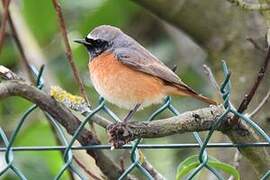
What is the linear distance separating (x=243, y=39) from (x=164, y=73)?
2.56 ft

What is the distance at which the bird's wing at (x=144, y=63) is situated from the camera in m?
2.85

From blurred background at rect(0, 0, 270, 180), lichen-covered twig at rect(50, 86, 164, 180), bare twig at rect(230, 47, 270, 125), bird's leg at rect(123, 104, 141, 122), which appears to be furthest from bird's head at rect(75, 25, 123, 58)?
bare twig at rect(230, 47, 270, 125)

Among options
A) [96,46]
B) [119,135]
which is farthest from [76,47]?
[119,135]

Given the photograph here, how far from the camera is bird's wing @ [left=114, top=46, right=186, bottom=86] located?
285 centimetres

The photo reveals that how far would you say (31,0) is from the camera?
392 centimetres

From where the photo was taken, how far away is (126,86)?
2865 millimetres

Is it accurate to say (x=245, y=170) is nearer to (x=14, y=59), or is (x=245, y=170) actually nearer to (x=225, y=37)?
(x=225, y=37)

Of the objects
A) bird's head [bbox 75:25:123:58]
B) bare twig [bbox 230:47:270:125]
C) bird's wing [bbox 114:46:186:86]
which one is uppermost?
bare twig [bbox 230:47:270:125]

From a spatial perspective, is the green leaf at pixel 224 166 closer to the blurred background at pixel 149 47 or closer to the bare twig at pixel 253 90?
the bare twig at pixel 253 90

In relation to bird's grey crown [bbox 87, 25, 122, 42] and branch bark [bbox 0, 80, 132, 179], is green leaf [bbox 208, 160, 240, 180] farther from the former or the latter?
bird's grey crown [bbox 87, 25, 122, 42]

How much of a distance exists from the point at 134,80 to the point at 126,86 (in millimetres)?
44

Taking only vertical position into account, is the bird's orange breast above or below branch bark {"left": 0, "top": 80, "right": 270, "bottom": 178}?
below

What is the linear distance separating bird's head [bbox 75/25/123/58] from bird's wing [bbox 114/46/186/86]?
Answer: 2.3 inches

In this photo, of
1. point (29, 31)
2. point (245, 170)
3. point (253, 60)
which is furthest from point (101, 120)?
point (29, 31)
